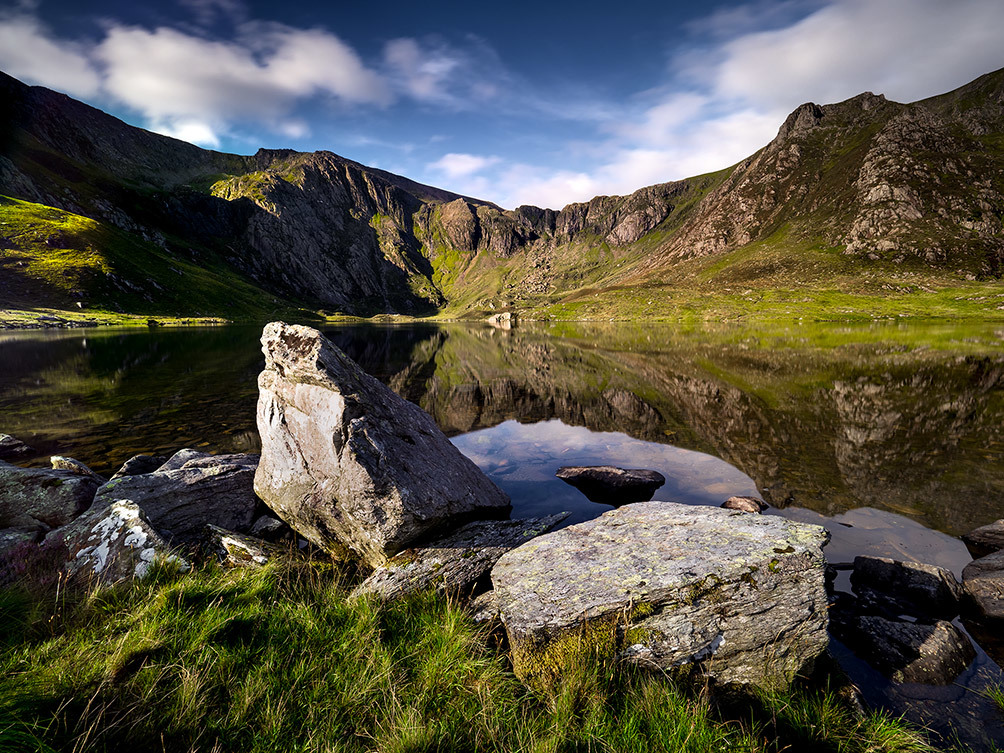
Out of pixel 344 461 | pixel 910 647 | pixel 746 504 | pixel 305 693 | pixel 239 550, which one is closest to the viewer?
pixel 305 693

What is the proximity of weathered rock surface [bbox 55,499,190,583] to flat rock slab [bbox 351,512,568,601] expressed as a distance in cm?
395

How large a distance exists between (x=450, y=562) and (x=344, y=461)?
3706 mm

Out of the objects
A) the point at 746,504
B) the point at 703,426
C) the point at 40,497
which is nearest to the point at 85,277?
the point at 40,497

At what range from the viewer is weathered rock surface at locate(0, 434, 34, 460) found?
57.8 ft

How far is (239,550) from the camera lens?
9422 mm

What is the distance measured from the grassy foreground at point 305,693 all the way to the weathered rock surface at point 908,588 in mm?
4636

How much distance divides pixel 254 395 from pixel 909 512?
38567mm

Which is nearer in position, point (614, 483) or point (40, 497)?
point (40, 497)

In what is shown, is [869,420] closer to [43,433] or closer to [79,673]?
[79,673]

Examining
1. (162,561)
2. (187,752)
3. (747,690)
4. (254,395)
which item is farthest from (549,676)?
(254,395)

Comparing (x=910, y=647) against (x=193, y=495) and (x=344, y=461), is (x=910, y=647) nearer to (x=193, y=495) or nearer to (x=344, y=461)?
(x=344, y=461)

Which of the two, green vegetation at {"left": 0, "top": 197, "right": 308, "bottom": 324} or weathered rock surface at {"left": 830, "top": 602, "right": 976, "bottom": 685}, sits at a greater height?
green vegetation at {"left": 0, "top": 197, "right": 308, "bottom": 324}

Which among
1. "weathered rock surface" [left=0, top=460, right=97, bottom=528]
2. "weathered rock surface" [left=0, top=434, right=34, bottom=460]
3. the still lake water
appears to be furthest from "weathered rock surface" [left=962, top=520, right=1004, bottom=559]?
"weathered rock surface" [left=0, top=434, right=34, bottom=460]

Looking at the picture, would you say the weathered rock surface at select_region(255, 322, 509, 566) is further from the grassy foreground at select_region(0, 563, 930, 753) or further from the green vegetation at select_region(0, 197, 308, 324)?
the green vegetation at select_region(0, 197, 308, 324)
